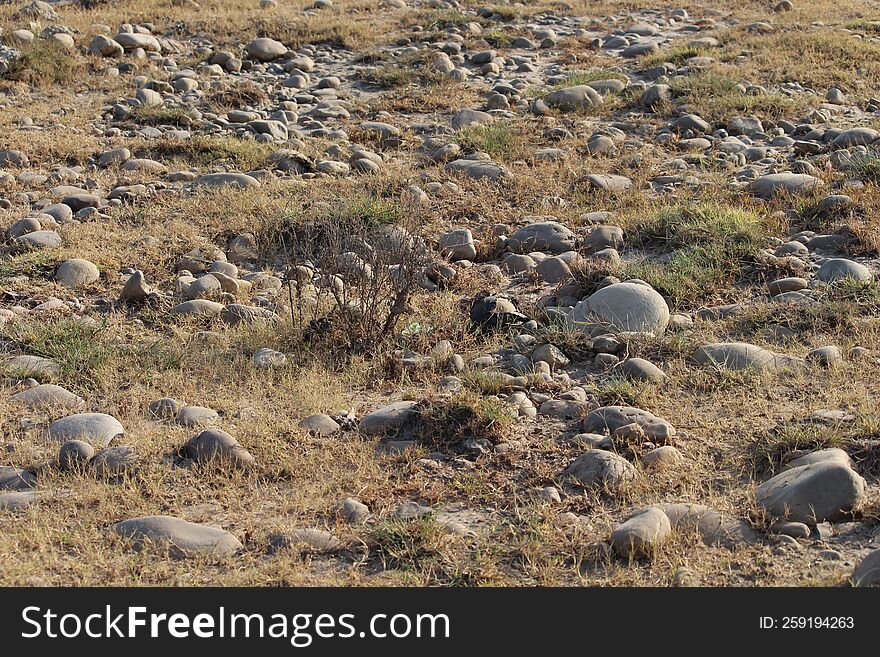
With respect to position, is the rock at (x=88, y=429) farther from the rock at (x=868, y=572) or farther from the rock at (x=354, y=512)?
the rock at (x=868, y=572)

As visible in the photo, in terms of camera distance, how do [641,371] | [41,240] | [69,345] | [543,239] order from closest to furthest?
1. [641,371]
2. [69,345]
3. [41,240]
4. [543,239]

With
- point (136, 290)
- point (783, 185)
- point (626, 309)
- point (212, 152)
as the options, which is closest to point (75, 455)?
point (136, 290)

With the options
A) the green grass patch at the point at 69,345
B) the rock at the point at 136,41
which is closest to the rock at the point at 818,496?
the green grass patch at the point at 69,345

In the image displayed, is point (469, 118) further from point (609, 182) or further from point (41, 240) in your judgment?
point (41, 240)

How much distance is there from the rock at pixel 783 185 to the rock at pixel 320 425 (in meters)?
4.14

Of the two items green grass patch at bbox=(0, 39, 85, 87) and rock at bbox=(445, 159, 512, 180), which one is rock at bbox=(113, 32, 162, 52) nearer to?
green grass patch at bbox=(0, 39, 85, 87)

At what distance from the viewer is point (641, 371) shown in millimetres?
4770

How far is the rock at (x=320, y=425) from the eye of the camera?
4.36 meters

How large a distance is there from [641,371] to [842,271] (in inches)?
68.8

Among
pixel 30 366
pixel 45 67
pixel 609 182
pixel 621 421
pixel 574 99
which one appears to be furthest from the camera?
pixel 45 67

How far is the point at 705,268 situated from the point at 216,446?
3242mm

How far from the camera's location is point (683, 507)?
12.0 feet

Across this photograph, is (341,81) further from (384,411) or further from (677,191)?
(384,411)

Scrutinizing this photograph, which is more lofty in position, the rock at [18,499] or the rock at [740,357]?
the rock at [740,357]
